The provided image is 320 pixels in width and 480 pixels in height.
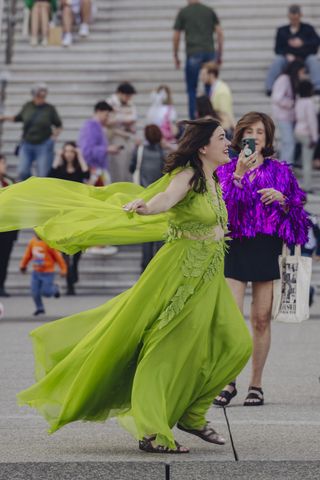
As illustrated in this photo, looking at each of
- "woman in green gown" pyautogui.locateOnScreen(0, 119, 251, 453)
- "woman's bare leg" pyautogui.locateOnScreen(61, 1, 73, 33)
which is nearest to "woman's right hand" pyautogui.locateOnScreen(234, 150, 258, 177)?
"woman in green gown" pyautogui.locateOnScreen(0, 119, 251, 453)

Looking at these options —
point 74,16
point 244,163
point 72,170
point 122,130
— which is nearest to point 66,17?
point 74,16

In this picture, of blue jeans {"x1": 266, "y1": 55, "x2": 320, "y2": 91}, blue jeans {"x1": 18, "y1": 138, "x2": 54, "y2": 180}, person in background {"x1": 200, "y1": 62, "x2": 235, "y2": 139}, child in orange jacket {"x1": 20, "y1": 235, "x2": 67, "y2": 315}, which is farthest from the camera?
blue jeans {"x1": 266, "y1": 55, "x2": 320, "y2": 91}

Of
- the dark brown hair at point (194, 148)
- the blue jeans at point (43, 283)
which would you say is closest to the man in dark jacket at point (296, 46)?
the blue jeans at point (43, 283)

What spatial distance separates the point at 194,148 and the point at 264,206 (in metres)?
1.54

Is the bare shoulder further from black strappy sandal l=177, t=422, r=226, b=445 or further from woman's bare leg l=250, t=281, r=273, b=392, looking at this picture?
woman's bare leg l=250, t=281, r=273, b=392

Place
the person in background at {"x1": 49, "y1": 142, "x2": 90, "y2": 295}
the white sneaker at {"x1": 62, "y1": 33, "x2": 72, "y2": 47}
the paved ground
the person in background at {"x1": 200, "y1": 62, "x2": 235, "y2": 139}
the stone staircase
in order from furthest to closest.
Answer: the white sneaker at {"x1": 62, "y1": 33, "x2": 72, "y2": 47} → the stone staircase → the person in background at {"x1": 200, "y1": 62, "x2": 235, "y2": 139} → the person in background at {"x1": 49, "y1": 142, "x2": 90, "y2": 295} → the paved ground

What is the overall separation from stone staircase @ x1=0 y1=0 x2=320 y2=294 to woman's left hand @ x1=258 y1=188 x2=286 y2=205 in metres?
11.3

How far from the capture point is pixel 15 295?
18.5 m

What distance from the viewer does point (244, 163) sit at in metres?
9.35

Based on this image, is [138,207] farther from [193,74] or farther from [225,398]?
[193,74]

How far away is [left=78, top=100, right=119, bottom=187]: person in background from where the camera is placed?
18.9 meters

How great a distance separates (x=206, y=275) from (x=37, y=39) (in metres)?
16.6

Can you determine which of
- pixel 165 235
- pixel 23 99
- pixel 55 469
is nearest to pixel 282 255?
pixel 165 235

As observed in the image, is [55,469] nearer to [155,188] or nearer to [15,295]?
[155,188]
